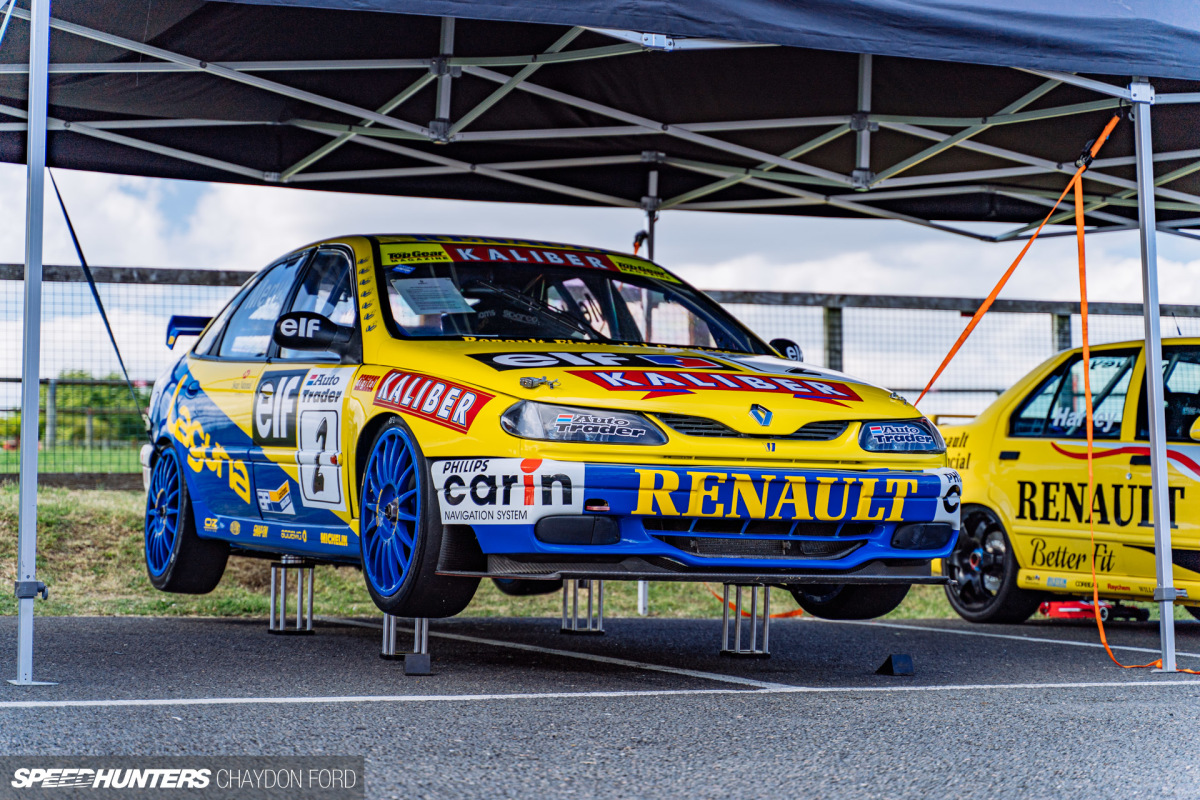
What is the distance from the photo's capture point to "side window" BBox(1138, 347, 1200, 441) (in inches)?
302

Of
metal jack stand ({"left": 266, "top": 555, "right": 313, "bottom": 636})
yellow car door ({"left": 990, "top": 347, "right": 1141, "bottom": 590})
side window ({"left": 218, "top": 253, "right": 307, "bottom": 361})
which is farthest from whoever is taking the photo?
yellow car door ({"left": 990, "top": 347, "right": 1141, "bottom": 590})

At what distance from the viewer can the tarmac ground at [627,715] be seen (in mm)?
3732

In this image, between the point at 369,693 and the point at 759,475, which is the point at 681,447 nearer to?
the point at 759,475

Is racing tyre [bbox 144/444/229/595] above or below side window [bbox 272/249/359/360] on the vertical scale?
below

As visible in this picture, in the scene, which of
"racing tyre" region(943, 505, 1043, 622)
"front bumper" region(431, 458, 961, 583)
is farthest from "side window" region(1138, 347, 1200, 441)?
"front bumper" region(431, 458, 961, 583)

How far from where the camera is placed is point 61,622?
25.3 ft

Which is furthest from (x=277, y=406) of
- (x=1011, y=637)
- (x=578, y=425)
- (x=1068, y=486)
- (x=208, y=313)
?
(x=208, y=313)

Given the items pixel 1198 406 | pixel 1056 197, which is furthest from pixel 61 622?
pixel 1056 197

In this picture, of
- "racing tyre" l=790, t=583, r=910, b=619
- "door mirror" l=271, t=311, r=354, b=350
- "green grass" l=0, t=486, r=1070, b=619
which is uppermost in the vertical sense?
"door mirror" l=271, t=311, r=354, b=350

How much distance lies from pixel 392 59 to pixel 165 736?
4644 mm

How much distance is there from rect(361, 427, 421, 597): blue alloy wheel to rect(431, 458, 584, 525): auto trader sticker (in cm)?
17

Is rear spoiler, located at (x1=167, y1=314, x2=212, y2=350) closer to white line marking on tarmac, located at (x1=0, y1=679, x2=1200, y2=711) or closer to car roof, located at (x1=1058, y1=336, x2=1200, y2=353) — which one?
white line marking on tarmac, located at (x1=0, y1=679, x2=1200, y2=711)

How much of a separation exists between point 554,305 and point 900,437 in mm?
1731

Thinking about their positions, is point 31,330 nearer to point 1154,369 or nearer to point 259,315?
point 259,315
